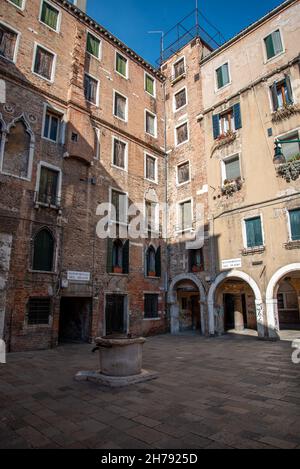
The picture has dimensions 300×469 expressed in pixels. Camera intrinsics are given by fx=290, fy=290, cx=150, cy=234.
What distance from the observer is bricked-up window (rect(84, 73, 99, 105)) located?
55.7ft

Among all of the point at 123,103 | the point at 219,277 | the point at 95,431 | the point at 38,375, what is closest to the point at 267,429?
the point at 95,431

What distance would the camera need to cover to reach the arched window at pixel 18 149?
12.7 metres

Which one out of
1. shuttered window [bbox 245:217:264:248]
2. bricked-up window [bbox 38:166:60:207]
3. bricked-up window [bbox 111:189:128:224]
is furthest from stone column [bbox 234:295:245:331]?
bricked-up window [bbox 38:166:60:207]

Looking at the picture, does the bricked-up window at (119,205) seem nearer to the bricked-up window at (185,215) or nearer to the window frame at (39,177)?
the window frame at (39,177)

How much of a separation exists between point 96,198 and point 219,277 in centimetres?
814

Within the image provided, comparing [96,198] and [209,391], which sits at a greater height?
[96,198]

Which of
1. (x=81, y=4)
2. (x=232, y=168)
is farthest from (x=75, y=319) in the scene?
(x=81, y=4)

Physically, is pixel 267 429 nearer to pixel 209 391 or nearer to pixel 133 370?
pixel 209 391

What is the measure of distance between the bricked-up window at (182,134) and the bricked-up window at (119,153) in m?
4.63

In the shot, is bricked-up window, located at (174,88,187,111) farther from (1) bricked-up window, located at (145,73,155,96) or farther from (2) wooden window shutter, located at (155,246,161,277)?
(2) wooden window shutter, located at (155,246,161,277)

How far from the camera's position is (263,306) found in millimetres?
14312

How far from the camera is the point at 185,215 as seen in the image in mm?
19281

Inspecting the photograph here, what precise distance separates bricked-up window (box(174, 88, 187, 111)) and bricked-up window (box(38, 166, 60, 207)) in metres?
11.8
